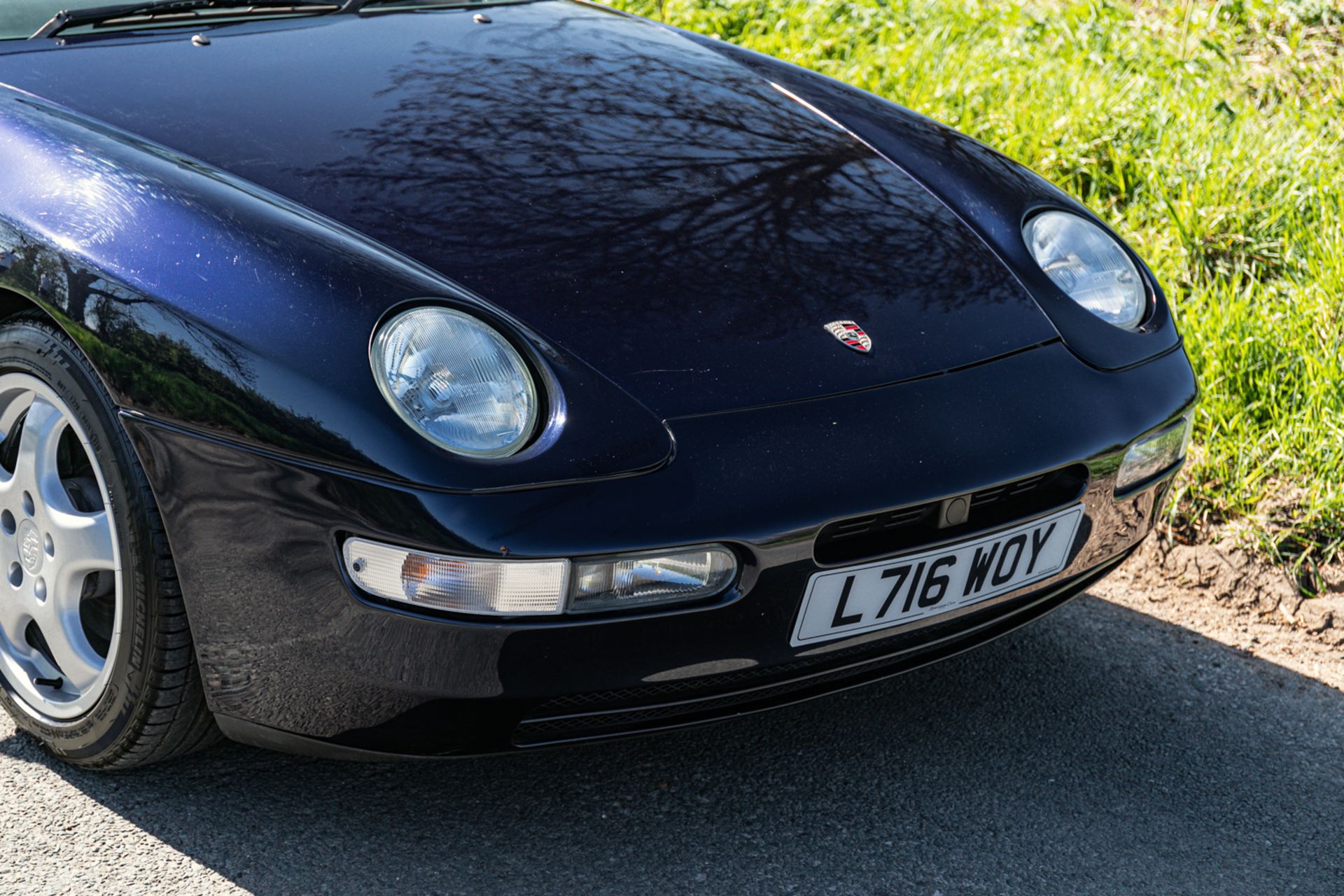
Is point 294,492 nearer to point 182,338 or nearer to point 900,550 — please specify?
point 182,338

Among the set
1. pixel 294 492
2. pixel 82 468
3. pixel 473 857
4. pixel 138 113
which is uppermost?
pixel 138 113

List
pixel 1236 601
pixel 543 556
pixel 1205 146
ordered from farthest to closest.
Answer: pixel 1205 146 < pixel 1236 601 < pixel 543 556

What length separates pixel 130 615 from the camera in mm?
1767

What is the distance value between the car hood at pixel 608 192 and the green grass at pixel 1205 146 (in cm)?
114

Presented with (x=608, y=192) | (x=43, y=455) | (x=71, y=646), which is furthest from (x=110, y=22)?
(x=71, y=646)

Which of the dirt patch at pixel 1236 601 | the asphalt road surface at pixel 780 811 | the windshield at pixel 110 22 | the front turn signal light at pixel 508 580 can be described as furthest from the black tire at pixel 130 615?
the dirt patch at pixel 1236 601

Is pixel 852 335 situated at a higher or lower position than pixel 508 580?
higher

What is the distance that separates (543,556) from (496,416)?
0.65 feet

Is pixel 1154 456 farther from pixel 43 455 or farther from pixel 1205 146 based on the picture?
pixel 1205 146

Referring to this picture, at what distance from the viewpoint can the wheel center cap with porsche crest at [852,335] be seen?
1.87 m

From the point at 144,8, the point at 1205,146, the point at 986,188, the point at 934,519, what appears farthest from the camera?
the point at 1205,146

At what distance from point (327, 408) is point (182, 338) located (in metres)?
0.23

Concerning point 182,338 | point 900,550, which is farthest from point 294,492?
point 900,550

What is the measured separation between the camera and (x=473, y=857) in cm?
184
